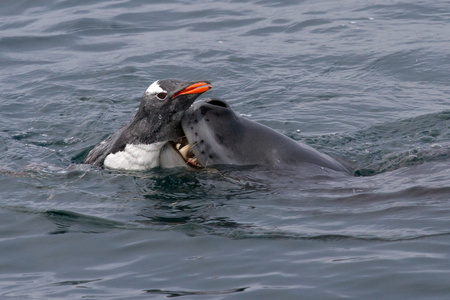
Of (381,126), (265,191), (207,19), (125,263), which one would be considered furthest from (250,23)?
(125,263)

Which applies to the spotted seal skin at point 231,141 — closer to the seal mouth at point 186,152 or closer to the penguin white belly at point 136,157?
the seal mouth at point 186,152

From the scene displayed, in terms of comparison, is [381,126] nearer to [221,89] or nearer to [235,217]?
[221,89]

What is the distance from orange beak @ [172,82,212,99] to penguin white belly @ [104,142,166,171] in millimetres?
627

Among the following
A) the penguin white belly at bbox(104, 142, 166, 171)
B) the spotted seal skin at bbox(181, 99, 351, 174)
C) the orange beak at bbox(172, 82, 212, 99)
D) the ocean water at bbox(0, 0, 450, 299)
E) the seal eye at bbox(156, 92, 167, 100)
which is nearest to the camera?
the ocean water at bbox(0, 0, 450, 299)

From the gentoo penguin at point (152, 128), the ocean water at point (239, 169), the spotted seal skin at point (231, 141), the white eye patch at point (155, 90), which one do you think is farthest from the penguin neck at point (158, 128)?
the ocean water at point (239, 169)

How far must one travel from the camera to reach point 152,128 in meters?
7.37

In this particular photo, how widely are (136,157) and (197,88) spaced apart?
1.06 m

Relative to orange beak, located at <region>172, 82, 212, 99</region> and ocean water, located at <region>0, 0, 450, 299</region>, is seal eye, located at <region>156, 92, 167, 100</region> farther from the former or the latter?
ocean water, located at <region>0, 0, 450, 299</region>

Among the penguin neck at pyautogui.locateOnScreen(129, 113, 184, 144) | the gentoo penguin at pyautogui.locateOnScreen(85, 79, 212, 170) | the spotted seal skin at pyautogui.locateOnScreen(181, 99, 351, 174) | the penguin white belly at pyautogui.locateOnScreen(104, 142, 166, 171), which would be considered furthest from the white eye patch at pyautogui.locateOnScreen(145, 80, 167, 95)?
the penguin white belly at pyautogui.locateOnScreen(104, 142, 166, 171)

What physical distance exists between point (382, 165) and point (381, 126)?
6.18ft

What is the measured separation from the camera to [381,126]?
32.2 ft

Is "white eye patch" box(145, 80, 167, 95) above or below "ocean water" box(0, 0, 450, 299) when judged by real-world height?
above

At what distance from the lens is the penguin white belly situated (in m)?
7.52

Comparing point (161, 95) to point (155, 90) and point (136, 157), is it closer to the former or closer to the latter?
point (155, 90)
